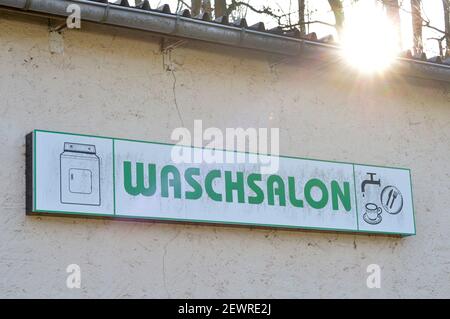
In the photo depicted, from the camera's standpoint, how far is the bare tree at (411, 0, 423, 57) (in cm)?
1323

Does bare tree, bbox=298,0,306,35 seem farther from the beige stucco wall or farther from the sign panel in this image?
the sign panel

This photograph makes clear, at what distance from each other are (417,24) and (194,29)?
7.04 metres

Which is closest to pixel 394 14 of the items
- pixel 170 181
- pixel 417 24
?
pixel 417 24

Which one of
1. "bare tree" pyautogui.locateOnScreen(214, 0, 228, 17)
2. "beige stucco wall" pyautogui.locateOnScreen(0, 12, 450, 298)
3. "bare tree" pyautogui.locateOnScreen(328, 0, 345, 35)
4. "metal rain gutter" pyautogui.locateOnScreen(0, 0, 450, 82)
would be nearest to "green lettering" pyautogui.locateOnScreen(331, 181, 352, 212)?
"beige stucco wall" pyautogui.locateOnScreen(0, 12, 450, 298)

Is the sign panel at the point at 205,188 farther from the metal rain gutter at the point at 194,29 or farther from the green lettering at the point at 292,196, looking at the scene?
the metal rain gutter at the point at 194,29

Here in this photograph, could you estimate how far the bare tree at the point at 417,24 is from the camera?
521 inches

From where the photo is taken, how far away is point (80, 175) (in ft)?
24.0

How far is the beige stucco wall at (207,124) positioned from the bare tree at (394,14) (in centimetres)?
379

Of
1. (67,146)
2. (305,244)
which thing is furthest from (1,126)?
(305,244)

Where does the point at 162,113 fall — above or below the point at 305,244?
A: above

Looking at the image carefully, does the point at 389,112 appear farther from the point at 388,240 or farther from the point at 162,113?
the point at 162,113

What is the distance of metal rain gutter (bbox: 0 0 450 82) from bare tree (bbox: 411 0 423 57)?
459 cm

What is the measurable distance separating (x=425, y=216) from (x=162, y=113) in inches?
114
